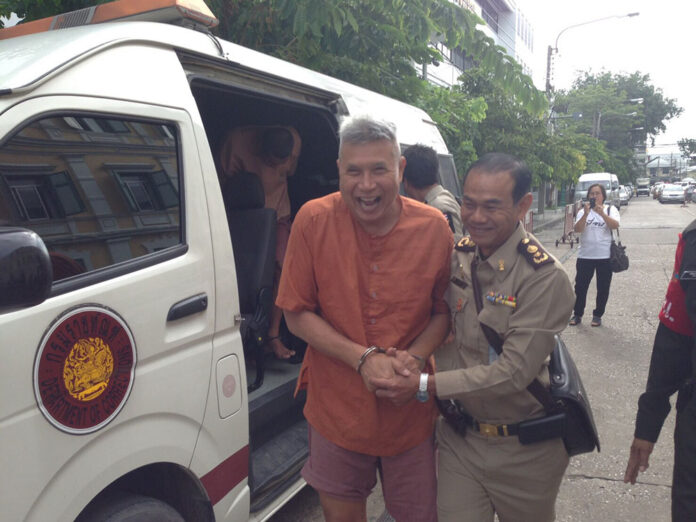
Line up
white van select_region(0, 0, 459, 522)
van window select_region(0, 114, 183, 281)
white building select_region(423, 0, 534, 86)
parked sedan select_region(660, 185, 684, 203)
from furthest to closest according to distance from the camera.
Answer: parked sedan select_region(660, 185, 684, 203) < white building select_region(423, 0, 534, 86) < van window select_region(0, 114, 183, 281) < white van select_region(0, 0, 459, 522)

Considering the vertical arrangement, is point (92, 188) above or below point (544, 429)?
above

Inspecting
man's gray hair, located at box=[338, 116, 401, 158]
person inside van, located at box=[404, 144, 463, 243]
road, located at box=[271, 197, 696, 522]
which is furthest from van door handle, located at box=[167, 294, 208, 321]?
person inside van, located at box=[404, 144, 463, 243]

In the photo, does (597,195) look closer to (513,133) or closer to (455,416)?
(455,416)

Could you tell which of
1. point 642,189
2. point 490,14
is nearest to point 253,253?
point 490,14

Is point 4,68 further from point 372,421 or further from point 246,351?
point 246,351

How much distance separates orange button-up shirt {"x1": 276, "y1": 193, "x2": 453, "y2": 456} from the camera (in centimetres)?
196

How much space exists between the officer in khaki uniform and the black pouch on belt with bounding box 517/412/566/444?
42 mm

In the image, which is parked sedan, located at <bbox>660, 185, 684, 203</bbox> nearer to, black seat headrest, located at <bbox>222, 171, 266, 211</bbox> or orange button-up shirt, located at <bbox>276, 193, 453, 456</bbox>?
black seat headrest, located at <bbox>222, 171, 266, 211</bbox>

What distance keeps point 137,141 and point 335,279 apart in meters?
0.86

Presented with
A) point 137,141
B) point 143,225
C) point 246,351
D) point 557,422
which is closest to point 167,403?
point 143,225

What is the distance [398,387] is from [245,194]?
2131mm

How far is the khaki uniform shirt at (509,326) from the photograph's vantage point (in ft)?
5.77

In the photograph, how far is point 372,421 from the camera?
1974 millimetres

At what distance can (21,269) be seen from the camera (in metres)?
1.25
